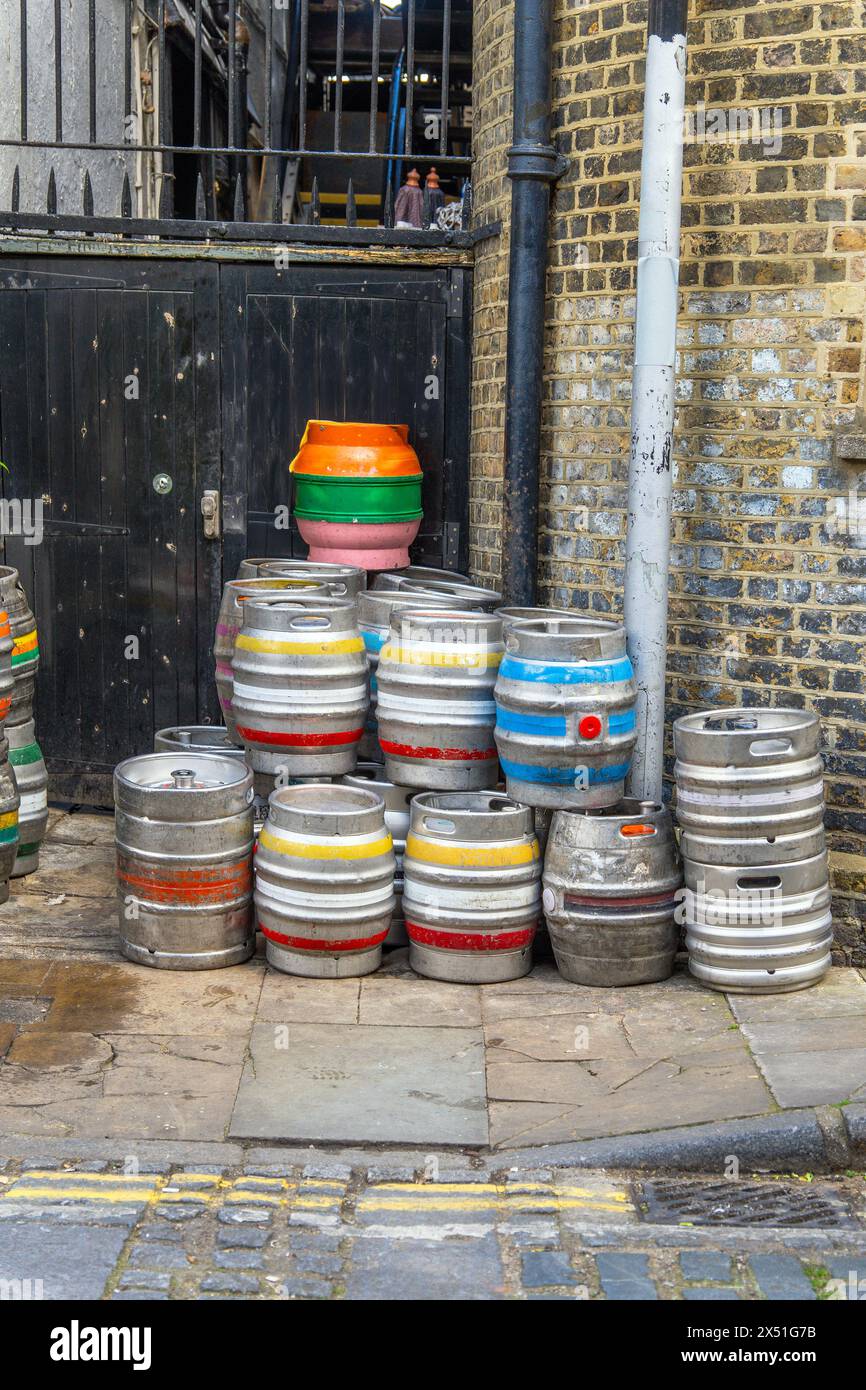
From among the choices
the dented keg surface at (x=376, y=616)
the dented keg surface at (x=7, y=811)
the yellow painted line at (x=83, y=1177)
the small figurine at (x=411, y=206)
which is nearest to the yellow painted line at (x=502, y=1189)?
the yellow painted line at (x=83, y=1177)

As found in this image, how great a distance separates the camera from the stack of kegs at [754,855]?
571 centimetres

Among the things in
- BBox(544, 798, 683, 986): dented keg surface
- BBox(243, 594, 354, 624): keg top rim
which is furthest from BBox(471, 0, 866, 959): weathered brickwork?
BBox(243, 594, 354, 624): keg top rim

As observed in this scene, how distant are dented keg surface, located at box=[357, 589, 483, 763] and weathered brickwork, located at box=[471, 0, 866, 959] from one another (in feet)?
2.44

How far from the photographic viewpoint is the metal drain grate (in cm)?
441

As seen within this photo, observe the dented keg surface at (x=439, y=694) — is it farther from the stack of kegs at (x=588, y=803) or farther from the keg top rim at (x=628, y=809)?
the keg top rim at (x=628, y=809)

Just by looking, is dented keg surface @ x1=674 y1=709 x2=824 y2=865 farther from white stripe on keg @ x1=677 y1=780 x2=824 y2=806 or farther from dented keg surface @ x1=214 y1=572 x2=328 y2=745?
dented keg surface @ x1=214 y1=572 x2=328 y2=745

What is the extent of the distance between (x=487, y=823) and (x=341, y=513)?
2.10 m

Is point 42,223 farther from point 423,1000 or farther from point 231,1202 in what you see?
point 231,1202

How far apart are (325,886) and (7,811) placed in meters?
1.50

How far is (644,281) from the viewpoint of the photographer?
20.0 feet

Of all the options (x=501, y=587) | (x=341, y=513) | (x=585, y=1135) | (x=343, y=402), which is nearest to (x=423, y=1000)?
(x=585, y=1135)

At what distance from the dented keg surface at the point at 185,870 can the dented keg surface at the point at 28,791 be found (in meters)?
1.13

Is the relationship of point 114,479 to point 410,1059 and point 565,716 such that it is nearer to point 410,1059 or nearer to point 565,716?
point 565,716

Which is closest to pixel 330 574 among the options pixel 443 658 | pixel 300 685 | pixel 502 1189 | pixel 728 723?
pixel 300 685
